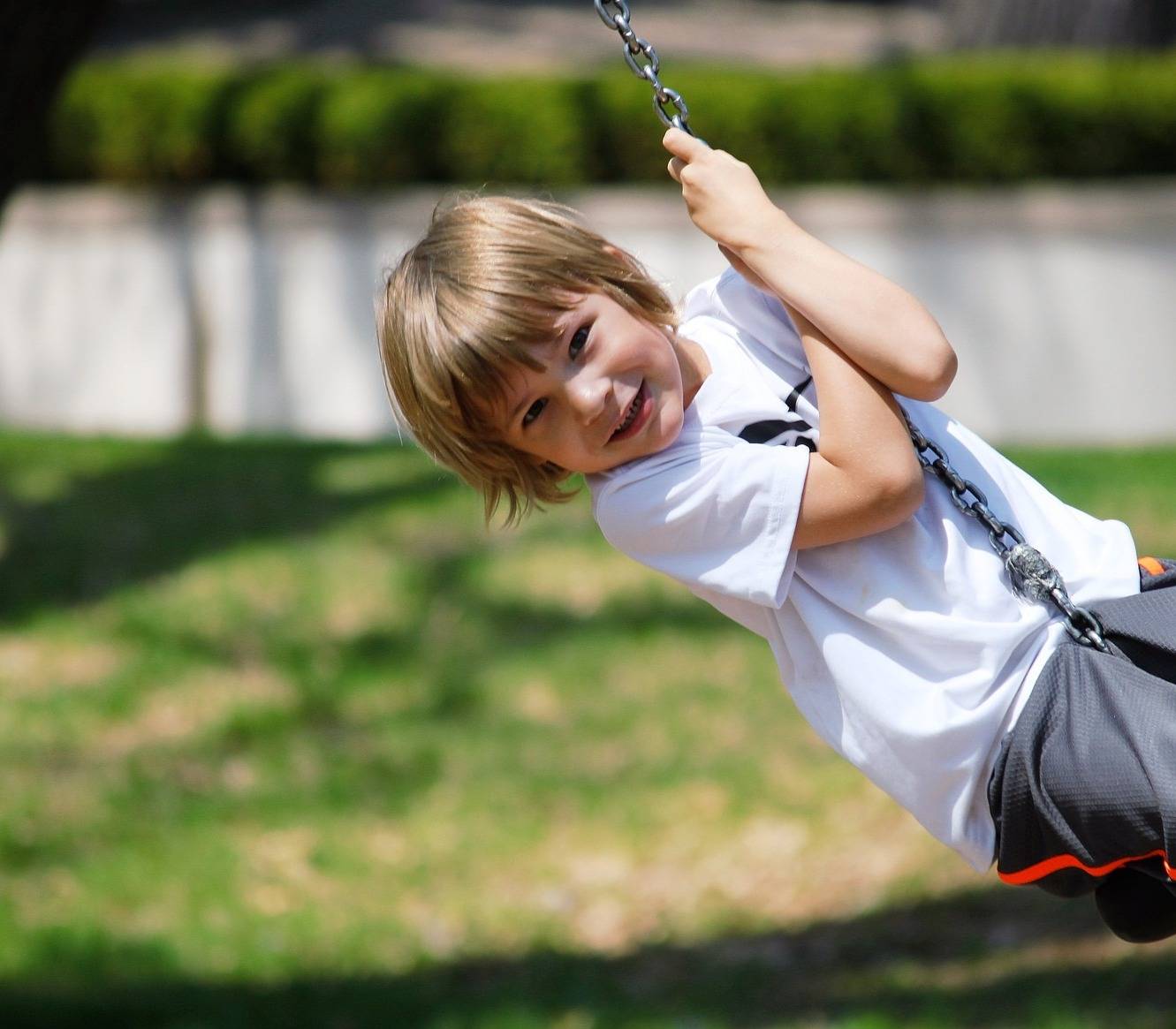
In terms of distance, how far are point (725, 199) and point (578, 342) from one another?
286mm

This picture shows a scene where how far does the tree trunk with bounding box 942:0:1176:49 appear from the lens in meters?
9.52

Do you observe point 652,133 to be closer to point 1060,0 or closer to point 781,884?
point 1060,0

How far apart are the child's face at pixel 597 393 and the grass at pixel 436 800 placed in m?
2.49

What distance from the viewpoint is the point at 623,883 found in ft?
18.6

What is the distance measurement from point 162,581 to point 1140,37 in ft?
21.9

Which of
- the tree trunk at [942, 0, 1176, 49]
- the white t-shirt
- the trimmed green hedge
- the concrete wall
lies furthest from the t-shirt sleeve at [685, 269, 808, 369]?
the tree trunk at [942, 0, 1176, 49]

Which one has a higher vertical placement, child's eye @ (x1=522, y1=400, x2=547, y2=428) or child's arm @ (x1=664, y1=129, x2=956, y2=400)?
child's arm @ (x1=664, y1=129, x2=956, y2=400)

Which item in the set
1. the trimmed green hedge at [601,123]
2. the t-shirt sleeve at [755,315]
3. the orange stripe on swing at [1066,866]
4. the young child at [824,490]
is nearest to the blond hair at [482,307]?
the young child at [824,490]

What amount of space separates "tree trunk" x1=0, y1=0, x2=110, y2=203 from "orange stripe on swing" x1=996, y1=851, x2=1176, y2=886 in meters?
2.89

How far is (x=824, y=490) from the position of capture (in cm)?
208

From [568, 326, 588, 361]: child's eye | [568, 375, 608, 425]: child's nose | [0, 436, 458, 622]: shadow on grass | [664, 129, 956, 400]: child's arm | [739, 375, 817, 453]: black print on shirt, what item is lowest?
[0, 436, 458, 622]: shadow on grass

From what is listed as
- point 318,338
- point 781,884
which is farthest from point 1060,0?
point 781,884

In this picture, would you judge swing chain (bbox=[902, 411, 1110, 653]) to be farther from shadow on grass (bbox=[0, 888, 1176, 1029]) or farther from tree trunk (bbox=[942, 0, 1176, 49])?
tree trunk (bbox=[942, 0, 1176, 49])

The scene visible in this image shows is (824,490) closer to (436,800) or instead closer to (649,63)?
(649,63)
